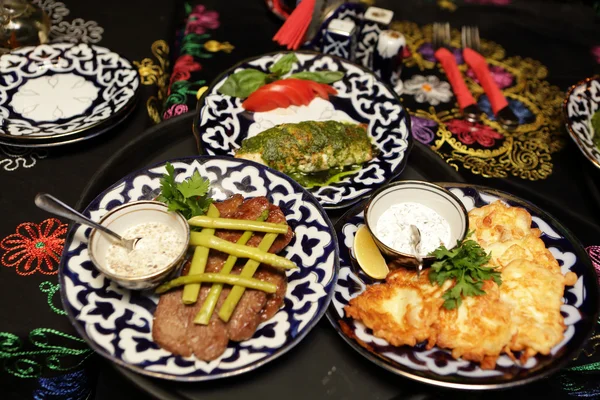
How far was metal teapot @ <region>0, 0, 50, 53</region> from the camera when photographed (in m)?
4.25

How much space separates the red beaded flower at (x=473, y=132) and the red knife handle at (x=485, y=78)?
0.29m

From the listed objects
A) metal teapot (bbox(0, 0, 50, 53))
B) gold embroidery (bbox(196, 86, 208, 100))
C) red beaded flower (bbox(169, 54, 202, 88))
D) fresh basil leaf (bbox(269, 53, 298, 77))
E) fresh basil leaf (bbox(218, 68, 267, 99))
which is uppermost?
metal teapot (bbox(0, 0, 50, 53))

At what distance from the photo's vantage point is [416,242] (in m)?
2.89

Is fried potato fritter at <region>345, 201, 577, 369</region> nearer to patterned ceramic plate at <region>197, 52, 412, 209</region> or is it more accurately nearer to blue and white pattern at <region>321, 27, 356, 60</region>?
patterned ceramic plate at <region>197, 52, 412, 209</region>

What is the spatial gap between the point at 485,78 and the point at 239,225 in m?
3.21

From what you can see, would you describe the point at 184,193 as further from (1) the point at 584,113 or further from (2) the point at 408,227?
(1) the point at 584,113

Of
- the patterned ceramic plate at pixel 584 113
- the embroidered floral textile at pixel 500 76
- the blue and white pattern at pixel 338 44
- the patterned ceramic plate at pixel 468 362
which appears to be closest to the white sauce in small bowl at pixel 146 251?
the patterned ceramic plate at pixel 468 362

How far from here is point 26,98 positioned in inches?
155

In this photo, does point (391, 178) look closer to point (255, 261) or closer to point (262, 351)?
point (255, 261)

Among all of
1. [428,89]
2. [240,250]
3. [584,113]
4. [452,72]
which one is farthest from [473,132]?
[240,250]

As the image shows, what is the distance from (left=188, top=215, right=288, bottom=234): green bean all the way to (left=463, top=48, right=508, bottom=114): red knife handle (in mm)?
2834

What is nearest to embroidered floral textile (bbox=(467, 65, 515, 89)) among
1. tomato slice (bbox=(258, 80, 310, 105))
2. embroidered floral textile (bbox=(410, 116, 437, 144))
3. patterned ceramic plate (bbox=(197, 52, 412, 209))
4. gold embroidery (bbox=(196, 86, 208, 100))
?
embroidered floral textile (bbox=(410, 116, 437, 144))

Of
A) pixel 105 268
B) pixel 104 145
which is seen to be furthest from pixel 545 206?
pixel 104 145

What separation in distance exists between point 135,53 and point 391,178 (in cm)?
300
